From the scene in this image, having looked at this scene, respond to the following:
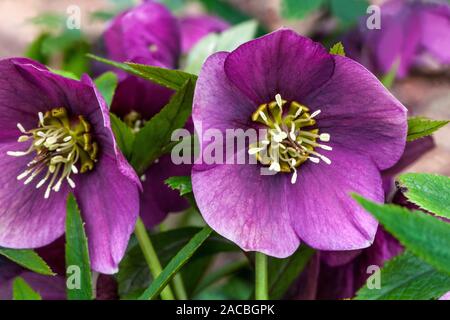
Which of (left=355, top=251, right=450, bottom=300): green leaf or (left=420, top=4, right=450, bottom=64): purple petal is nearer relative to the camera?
(left=355, top=251, right=450, bottom=300): green leaf

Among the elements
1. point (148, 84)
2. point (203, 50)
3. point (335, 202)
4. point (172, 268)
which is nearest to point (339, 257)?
point (335, 202)

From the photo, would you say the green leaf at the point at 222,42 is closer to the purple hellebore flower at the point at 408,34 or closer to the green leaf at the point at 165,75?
the green leaf at the point at 165,75

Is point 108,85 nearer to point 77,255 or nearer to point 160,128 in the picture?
point 160,128

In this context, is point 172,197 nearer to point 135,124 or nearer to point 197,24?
point 135,124

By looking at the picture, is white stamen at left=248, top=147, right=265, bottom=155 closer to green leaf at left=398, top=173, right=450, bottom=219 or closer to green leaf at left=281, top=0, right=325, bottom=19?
green leaf at left=398, top=173, right=450, bottom=219

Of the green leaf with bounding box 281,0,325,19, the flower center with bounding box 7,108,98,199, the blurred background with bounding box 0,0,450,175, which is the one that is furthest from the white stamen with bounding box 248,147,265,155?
the green leaf with bounding box 281,0,325,19
